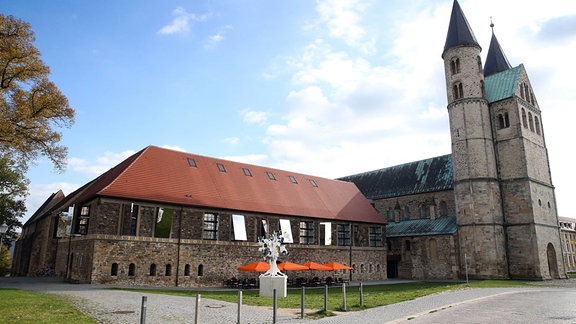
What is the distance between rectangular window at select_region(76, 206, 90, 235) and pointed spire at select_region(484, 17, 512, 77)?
45327 mm

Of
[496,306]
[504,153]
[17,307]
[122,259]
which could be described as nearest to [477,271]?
[504,153]

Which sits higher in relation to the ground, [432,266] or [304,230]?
[304,230]

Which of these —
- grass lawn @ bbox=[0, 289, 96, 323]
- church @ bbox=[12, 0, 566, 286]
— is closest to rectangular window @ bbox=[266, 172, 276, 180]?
church @ bbox=[12, 0, 566, 286]

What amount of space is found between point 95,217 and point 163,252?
5.28m

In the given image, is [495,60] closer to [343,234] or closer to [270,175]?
[343,234]

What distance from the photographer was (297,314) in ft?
47.6

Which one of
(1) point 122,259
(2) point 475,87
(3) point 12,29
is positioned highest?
(2) point 475,87

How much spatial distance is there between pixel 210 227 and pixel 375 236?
20.0 m

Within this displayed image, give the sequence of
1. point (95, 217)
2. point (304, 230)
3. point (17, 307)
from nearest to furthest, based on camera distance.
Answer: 1. point (17, 307)
2. point (95, 217)
3. point (304, 230)

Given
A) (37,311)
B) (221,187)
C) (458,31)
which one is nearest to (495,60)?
(458,31)

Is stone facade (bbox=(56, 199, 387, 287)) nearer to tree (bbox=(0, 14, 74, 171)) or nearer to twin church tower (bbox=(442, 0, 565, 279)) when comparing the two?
tree (bbox=(0, 14, 74, 171))

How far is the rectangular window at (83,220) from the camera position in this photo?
28.2 metres

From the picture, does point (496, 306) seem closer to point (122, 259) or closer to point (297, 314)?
point (297, 314)

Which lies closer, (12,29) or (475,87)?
(12,29)
